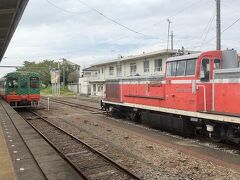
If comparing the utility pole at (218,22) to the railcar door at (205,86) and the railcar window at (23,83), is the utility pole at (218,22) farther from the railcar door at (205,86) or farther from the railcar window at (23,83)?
the railcar window at (23,83)

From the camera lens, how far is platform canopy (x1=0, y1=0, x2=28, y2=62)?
1294 cm

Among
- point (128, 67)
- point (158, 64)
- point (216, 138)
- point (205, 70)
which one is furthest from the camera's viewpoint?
point (128, 67)

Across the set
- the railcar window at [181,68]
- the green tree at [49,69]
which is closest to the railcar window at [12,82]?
the railcar window at [181,68]

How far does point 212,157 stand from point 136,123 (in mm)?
9392

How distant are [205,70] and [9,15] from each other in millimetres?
8335

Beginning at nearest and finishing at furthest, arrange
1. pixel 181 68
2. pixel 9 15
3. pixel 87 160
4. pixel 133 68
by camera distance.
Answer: pixel 87 160 → pixel 181 68 → pixel 9 15 → pixel 133 68

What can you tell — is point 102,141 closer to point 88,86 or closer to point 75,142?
point 75,142

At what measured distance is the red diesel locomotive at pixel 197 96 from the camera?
12719 millimetres

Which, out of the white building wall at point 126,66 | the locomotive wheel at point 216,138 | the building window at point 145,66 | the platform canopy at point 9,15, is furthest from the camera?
the building window at point 145,66

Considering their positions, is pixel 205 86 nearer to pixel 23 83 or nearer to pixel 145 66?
pixel 23 83

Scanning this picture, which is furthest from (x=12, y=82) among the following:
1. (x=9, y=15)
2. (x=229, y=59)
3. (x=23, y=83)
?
(x=229, y=59)

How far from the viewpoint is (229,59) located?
14258 millimetres

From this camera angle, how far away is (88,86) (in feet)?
226

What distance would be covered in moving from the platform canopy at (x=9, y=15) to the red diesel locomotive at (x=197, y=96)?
262 inches
